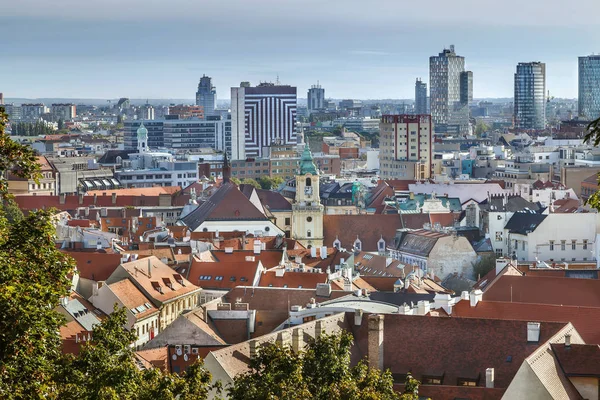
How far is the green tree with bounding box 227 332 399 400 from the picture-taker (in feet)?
113

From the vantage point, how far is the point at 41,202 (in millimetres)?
142750

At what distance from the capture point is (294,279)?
8025 centimetres

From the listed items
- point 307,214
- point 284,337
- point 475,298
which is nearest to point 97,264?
point 475,298

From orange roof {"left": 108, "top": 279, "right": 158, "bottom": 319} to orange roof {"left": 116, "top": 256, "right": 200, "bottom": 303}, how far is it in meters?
0.76

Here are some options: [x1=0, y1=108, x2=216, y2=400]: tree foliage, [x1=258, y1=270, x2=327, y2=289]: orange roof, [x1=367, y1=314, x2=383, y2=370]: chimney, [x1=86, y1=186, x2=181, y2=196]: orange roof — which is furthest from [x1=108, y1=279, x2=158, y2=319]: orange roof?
[x1=86, y1=186, x2=181, y2=196]: orange roof

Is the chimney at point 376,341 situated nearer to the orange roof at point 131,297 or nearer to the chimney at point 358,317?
the chimney at point 358,317

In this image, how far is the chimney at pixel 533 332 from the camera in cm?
4909

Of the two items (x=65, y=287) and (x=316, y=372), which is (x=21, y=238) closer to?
(x=65, y=287)

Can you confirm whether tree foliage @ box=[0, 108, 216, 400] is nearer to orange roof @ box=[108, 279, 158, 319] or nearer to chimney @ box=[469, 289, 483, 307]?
chimney @ box=[469, 289, 483, 307]

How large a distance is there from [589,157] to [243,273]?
4379 inches

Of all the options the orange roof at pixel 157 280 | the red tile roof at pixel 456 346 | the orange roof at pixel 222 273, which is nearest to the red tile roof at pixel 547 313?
the red tile roof at pixel 456 346

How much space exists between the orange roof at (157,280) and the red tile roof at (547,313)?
21.1 meters

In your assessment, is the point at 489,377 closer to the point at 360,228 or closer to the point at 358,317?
the point at 358,317

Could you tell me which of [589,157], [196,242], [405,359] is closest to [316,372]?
[405,359]
